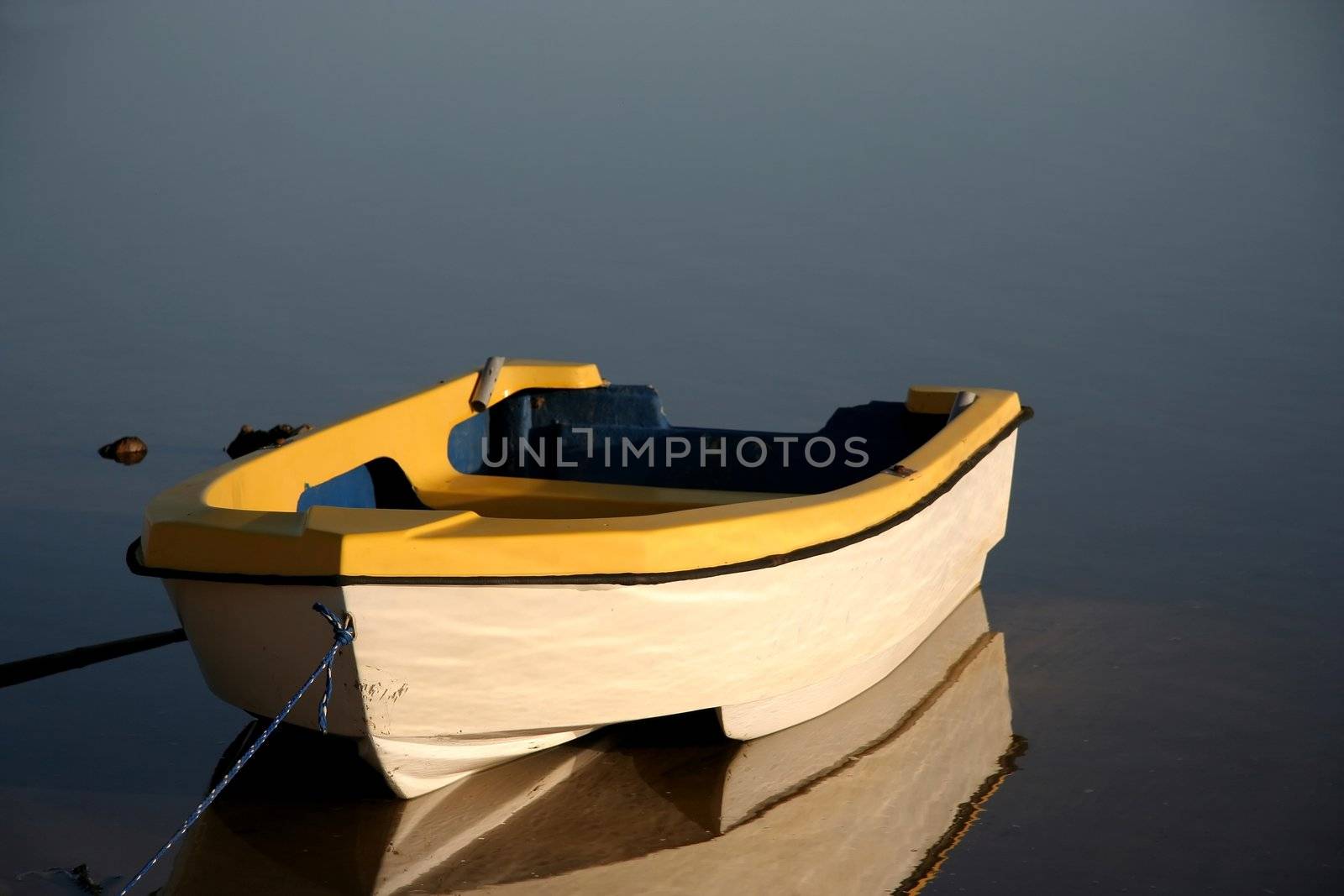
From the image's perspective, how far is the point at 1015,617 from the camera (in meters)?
6.41

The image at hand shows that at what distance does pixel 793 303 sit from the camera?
1152 centimetres

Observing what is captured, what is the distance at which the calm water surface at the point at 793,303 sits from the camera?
17.1ft

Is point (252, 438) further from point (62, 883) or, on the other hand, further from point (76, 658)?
point (62, 883)

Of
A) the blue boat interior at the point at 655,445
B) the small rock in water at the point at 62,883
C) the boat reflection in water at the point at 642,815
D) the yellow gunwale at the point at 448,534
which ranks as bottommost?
the boat reflection in water at the point at 642,815

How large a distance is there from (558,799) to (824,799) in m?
0.75

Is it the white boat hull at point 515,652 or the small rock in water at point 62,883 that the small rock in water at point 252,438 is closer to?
the white boat hull at point 515,652

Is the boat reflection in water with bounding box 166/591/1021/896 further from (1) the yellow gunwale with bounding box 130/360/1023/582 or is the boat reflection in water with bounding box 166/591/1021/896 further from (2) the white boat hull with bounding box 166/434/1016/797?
(1) the yellow gunwale with bounding box 130/360/1023/582

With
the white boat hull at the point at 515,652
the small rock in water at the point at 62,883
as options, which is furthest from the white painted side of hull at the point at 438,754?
the small rock in water at the point at 62,883

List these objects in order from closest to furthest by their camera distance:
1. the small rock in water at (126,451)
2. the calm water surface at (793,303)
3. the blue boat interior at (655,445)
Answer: the calm water surface at (793,303)
the blue boat interior at (655,445)
the small rock in water at (126,451)

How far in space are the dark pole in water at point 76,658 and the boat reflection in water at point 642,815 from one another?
1.65 feet

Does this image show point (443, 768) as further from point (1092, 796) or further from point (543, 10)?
point (543, 10)

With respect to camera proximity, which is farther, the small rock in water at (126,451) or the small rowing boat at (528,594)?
the small rock in water at (126,451)

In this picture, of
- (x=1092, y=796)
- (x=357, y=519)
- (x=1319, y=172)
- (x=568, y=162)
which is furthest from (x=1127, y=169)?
(x=357, y=519)

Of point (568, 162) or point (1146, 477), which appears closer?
point (1146, 477)
